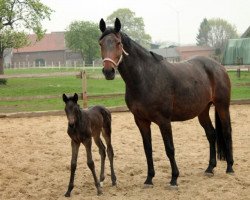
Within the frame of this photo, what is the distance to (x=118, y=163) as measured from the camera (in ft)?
21.1

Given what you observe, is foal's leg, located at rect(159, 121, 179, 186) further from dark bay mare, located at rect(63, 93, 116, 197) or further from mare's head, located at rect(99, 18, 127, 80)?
mare's head, located at rect(99, 18, 127, 80)

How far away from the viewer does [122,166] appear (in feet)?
20.4

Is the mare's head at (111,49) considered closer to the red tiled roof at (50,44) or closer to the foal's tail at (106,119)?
the foal's tail at (106,119)

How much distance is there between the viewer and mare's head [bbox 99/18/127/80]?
14.3 feet

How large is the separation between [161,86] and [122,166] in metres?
1.89

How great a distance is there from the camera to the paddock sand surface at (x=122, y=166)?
4887 millimetres

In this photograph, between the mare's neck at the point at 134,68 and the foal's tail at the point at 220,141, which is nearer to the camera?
the mare's neck at the point at 134,68

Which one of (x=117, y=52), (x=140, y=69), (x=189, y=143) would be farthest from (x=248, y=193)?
(x=189, y=143)

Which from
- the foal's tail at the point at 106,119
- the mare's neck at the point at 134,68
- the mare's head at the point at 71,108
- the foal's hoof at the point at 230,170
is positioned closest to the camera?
the mare's head at the point at 71,108

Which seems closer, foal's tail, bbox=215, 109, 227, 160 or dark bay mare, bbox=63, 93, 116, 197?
dark bay mare, bbox=63, 93, 116, 197

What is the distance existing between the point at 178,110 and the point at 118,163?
1.77 m

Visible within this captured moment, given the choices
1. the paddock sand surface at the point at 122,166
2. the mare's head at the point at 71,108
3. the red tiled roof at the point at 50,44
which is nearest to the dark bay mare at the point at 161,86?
the paddock sand surface at the point at 122,166

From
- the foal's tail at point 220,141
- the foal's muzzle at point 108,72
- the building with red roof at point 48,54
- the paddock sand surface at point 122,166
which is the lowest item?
the paddock sand surface at point 122,166

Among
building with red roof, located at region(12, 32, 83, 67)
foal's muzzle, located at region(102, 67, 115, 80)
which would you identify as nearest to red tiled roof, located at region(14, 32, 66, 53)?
building with red roof, located at region(12, 32, 83, 67)
